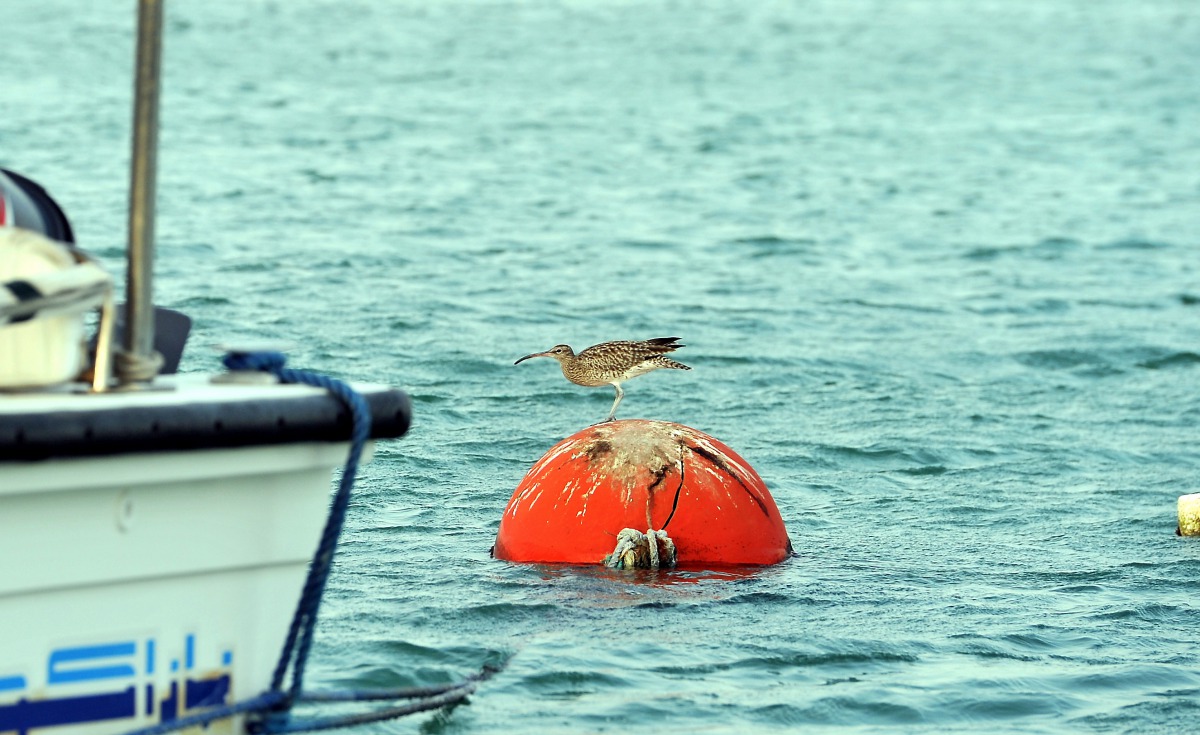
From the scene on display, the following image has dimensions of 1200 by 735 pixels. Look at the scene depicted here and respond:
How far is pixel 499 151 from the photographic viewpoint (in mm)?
25906

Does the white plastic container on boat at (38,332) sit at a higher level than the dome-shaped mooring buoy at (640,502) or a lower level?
higher

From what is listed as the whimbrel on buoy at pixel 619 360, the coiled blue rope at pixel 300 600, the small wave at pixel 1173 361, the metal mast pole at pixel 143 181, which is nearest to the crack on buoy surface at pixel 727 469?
the whimbrel on buoy at pixel 619 360

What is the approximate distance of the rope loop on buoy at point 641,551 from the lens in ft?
25.5

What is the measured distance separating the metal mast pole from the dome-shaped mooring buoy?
132 inches

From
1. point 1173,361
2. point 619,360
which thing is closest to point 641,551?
point 619,360

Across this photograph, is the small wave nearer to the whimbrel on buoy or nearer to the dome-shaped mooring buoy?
the whimbrel on buoy

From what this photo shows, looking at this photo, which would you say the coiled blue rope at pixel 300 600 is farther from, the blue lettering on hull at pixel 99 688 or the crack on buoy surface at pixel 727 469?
the crack on buoy surface at pixel 727 469

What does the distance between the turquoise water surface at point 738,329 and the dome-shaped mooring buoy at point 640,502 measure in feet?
0.55

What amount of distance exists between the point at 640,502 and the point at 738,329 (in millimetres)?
7640

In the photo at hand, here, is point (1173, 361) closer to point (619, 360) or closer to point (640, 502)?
point (619, 360)

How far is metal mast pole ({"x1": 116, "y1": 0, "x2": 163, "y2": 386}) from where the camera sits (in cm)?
473

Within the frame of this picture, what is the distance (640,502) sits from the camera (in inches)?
309

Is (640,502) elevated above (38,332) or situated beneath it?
situated beneath

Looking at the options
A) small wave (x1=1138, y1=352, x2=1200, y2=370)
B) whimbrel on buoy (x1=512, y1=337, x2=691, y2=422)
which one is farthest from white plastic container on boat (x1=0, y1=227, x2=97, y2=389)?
small wave (x1=1138, y1=352, x2=1200, y2=370)
